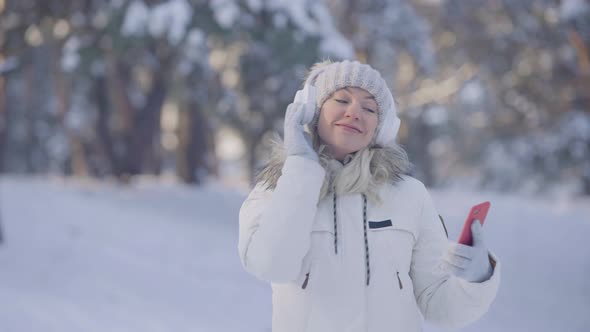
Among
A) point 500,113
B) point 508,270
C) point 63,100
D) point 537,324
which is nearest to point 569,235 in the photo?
point 508,270

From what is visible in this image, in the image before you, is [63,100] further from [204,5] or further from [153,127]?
[204,5]

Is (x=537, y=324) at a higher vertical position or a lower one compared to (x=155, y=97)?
lower

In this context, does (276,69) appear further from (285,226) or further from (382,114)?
(285,226)

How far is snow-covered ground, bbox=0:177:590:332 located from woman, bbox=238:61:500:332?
353 centimetres

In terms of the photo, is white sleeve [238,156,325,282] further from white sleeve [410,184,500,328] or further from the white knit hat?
white sleeve [410,184,500,328]

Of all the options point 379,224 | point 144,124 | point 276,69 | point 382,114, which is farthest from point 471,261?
point 144,124

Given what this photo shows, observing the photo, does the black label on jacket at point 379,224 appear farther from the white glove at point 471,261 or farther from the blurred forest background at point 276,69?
the blurred forest background at point 276,69

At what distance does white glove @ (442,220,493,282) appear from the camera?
6.73ft

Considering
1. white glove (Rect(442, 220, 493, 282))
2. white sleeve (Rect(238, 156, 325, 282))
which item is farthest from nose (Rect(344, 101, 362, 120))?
white glove (Rect(442, 220, 493, 282))

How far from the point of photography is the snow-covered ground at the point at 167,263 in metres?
5.66

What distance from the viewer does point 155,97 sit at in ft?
43.8

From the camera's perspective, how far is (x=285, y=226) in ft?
6.32

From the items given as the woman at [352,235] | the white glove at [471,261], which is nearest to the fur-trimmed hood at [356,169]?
the woman at [352,235]

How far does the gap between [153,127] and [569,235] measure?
8.85 m
